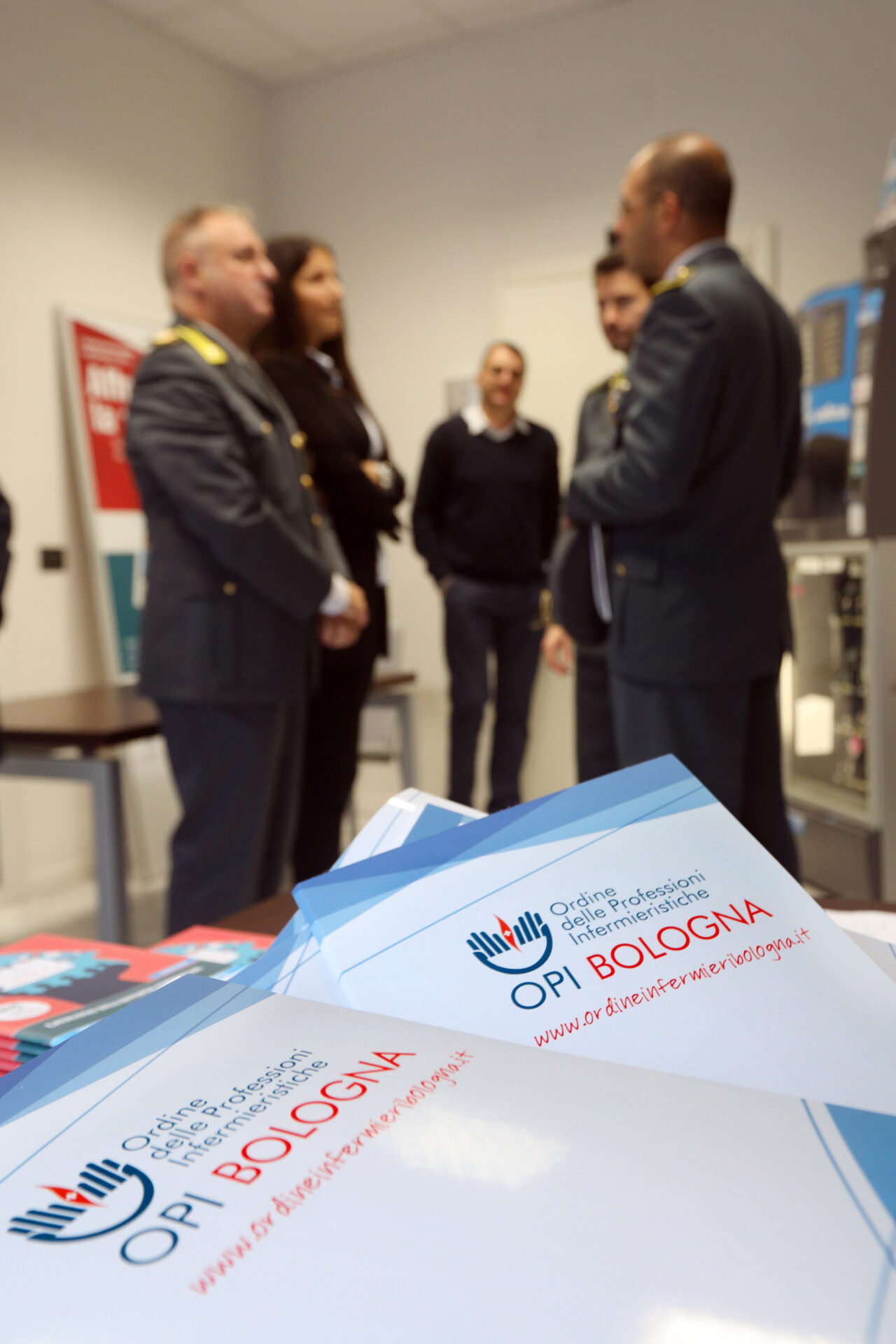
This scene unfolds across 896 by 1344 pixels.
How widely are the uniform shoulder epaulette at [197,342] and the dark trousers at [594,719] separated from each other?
103cm

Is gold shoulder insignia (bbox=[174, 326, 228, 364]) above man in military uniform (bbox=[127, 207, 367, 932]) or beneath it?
above

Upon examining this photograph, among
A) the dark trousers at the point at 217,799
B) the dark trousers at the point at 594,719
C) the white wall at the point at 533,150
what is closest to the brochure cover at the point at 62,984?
the dark trousers at the point at 217,799

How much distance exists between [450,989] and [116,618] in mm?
3446

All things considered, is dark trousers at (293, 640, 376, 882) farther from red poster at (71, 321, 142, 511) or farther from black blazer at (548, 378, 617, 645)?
red poster at (71, 321, 142, 511)

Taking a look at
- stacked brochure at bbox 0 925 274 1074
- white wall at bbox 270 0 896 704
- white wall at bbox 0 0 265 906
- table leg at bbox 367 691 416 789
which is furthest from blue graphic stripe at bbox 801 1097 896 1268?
white wall at bbox 270 0 896 704

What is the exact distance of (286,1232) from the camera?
25cm

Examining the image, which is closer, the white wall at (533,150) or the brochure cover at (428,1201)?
the brochure cover at (428,1201)

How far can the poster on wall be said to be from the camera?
355cm

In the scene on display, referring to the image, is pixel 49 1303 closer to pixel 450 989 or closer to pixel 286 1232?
pixel 286 1232

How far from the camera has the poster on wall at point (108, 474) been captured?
3553 millimetres

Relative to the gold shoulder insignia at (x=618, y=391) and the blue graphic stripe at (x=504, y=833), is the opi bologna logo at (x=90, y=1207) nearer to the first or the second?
the blue graphic stripe at (x=504, y=833)

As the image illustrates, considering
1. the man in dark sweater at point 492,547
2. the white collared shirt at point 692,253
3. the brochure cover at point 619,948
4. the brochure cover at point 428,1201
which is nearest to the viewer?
the brochure cover at point 428,1201

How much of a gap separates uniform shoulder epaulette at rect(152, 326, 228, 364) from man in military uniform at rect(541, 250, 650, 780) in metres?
0.72

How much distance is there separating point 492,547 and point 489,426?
45cm
